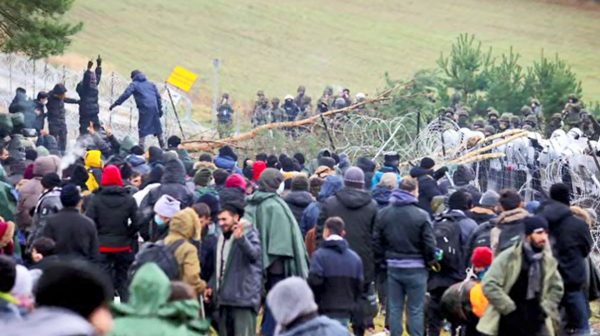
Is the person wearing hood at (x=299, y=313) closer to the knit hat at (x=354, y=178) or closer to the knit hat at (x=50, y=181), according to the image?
the knit hat at (x=354, y=178)

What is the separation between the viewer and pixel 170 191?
14.2 meters

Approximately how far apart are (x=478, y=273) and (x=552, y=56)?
53.6m

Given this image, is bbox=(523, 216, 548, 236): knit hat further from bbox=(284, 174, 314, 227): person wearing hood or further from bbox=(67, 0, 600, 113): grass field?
bbox=(67, 0, 600, 113): grass field

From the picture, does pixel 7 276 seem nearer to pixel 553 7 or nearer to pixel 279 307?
pixel 279 307

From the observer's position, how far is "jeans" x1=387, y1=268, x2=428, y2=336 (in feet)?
44.2

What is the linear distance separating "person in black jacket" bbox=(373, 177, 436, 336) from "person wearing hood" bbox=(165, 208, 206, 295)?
2612mm

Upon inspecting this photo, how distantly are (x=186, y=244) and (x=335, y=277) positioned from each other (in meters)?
1.47

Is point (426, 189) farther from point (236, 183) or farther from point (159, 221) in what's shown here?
point (159, 221)

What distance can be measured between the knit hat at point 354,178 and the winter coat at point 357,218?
76mm

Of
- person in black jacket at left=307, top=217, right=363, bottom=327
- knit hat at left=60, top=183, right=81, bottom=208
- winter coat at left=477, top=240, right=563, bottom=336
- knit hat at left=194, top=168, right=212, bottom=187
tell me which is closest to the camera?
winter coat at left=477, top=240, right=563, bottom=336

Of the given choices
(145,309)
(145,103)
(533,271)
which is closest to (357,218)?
(533,271)

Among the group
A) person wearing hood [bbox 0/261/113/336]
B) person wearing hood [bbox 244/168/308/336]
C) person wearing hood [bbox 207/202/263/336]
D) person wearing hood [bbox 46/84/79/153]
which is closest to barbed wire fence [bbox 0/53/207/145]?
person wearing hood [bbox 46/84/79/153]

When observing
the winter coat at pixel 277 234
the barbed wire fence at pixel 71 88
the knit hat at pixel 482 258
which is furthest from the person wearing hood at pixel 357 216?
the barbed wire fence at pixel 71 88

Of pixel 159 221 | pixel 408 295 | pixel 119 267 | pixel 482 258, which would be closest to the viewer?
pixel 482 258
